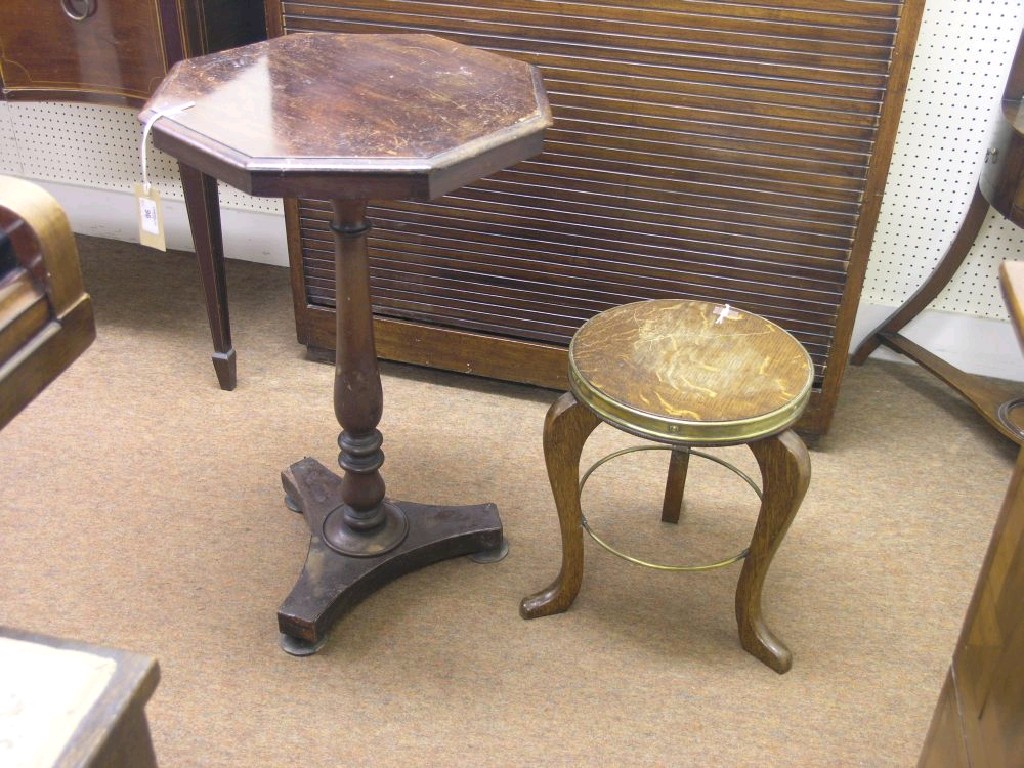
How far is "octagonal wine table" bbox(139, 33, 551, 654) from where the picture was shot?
1403mm

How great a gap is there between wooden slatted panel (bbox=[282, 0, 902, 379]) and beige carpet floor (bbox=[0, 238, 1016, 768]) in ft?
1.10

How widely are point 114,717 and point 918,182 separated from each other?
2.29 m

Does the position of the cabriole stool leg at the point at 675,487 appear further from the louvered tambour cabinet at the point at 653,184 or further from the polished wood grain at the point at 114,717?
the polished wood grain at the point at 114,717

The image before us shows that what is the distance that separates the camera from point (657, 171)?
2.21m

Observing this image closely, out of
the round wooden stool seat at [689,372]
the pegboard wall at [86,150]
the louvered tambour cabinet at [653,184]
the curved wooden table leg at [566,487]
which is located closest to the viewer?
the round wooden stool seat at [689,372]

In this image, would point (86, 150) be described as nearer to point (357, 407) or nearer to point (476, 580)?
point (357, 407)

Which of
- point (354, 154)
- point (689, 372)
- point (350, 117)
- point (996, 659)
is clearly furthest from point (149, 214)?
point (996, 659)

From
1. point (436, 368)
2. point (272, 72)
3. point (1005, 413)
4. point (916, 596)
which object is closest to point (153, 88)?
point (272, 72)

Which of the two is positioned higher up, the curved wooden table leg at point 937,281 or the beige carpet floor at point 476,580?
the curved wooden table leg at point 937,281

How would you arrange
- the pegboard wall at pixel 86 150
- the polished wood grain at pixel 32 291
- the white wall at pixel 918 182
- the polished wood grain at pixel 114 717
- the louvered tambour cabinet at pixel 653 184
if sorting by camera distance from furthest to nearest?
the pegboard wall at pixel 86 150, the white wall at pixel 918 182, the louvered tambour cabinet at pixel 653 184, the polished wood grain at pixel 32 291, the polished wood grain at pixel 114 717

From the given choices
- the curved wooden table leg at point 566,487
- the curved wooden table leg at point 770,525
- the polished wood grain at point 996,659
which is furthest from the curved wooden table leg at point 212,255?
the polished wood grain at point 996,659

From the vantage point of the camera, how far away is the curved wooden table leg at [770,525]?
1630 mm

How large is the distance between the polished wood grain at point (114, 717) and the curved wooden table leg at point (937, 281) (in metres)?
2.13

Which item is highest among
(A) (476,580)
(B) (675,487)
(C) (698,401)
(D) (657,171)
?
(D) (657,171)
